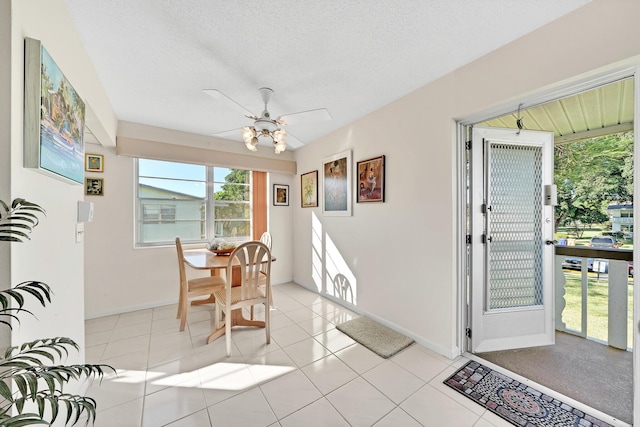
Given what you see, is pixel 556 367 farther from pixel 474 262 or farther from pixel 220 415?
pixel 220 415

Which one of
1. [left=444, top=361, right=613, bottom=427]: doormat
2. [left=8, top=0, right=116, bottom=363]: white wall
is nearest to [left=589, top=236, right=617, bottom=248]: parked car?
[left=444, top=361, right=613, bottom=427]: doormat

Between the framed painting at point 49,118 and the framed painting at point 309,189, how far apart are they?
2826 millimetres

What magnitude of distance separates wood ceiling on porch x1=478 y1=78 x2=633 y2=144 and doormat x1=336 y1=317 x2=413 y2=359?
7.24ft

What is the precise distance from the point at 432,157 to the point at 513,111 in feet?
2.13

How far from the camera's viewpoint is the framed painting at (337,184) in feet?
10.7

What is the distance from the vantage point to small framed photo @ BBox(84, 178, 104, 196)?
9.71 ft

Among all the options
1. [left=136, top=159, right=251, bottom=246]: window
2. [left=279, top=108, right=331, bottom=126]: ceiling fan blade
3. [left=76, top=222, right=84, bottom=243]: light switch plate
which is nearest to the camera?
[left=76, top=222, right=84, bottom=243]: light switch plate

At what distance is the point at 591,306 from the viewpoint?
8.83ft

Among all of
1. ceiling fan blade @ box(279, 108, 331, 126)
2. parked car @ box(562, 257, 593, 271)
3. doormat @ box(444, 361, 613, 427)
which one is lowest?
doormat @ box(444, 361, 613, 427)

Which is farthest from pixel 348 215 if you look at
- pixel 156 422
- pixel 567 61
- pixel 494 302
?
pixel 156 422

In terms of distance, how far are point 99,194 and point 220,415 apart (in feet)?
9.80

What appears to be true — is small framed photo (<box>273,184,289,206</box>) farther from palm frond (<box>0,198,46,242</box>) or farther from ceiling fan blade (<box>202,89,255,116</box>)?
palm frond (<box>0,198,46,242</box>)

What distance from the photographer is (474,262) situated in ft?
7.13

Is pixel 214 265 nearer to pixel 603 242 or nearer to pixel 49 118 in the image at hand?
pixel 49 118
